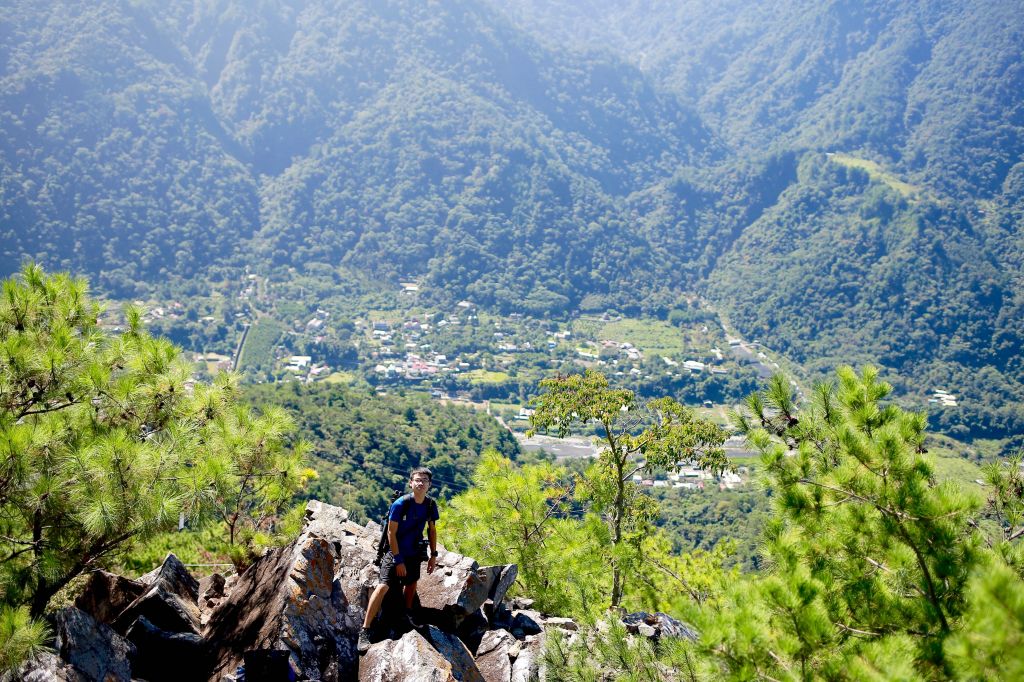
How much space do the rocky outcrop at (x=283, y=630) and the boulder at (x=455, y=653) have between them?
0.01 meters

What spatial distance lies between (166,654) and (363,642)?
5.89 ft

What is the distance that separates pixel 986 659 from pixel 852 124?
23098 centimetres

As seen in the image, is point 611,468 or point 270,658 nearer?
point 270,658

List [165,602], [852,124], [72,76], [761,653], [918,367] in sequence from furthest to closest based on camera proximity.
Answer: [852,124]
[72,76]
[918,367]
[165,602]
[761,653]

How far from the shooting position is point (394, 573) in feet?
21.5

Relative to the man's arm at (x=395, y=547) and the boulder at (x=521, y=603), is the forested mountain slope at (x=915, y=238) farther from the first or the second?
the man's arm at (x=395, y=547)

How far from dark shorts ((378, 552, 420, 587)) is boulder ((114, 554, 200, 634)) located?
1874 mm

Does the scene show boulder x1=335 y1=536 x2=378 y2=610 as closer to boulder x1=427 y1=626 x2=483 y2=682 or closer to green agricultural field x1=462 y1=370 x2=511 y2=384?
boulder x1=427 y1=626 x2=483 y2=682

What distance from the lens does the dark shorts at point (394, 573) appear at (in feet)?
21.1

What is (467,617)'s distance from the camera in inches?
289

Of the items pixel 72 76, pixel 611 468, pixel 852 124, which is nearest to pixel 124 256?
pixel 72 76

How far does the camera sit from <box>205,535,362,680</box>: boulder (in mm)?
5523

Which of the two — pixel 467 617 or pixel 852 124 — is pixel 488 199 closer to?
pixel 852 124

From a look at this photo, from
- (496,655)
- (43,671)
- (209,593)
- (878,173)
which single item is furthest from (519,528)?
(878,173)
